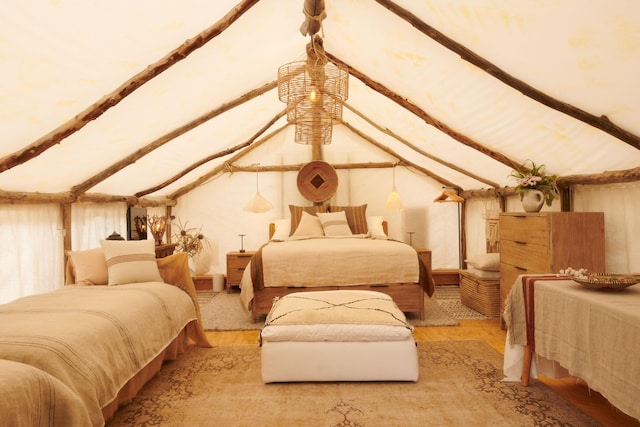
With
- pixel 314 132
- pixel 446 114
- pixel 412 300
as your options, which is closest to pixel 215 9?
pixel 314 132

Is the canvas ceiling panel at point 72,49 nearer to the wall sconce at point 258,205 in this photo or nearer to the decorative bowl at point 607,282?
the decorative bowl at point 607,282

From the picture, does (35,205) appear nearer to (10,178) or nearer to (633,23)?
(10,178)

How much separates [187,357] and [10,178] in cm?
179

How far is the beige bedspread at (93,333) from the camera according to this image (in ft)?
5.41

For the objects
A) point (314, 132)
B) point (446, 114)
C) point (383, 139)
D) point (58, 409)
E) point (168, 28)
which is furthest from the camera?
point (383, 139)

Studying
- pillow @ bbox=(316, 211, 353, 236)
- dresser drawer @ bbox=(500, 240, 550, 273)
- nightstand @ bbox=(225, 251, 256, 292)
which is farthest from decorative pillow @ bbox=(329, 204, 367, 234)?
dresser drawer @ bbox=(500, 240, 550, 273)

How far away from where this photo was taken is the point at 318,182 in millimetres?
5973

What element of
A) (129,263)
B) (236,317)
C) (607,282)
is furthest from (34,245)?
(607,282)

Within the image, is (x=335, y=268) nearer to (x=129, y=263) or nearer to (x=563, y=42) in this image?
(x=129, y=263)

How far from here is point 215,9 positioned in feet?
8.38

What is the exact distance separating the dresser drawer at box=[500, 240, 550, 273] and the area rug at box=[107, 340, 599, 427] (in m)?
0.81

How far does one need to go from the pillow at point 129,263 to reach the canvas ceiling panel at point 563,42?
250 cm

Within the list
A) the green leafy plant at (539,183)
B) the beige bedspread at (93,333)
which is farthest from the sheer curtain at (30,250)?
the green leafy plant at (539,183)

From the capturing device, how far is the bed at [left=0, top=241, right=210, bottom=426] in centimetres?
145
